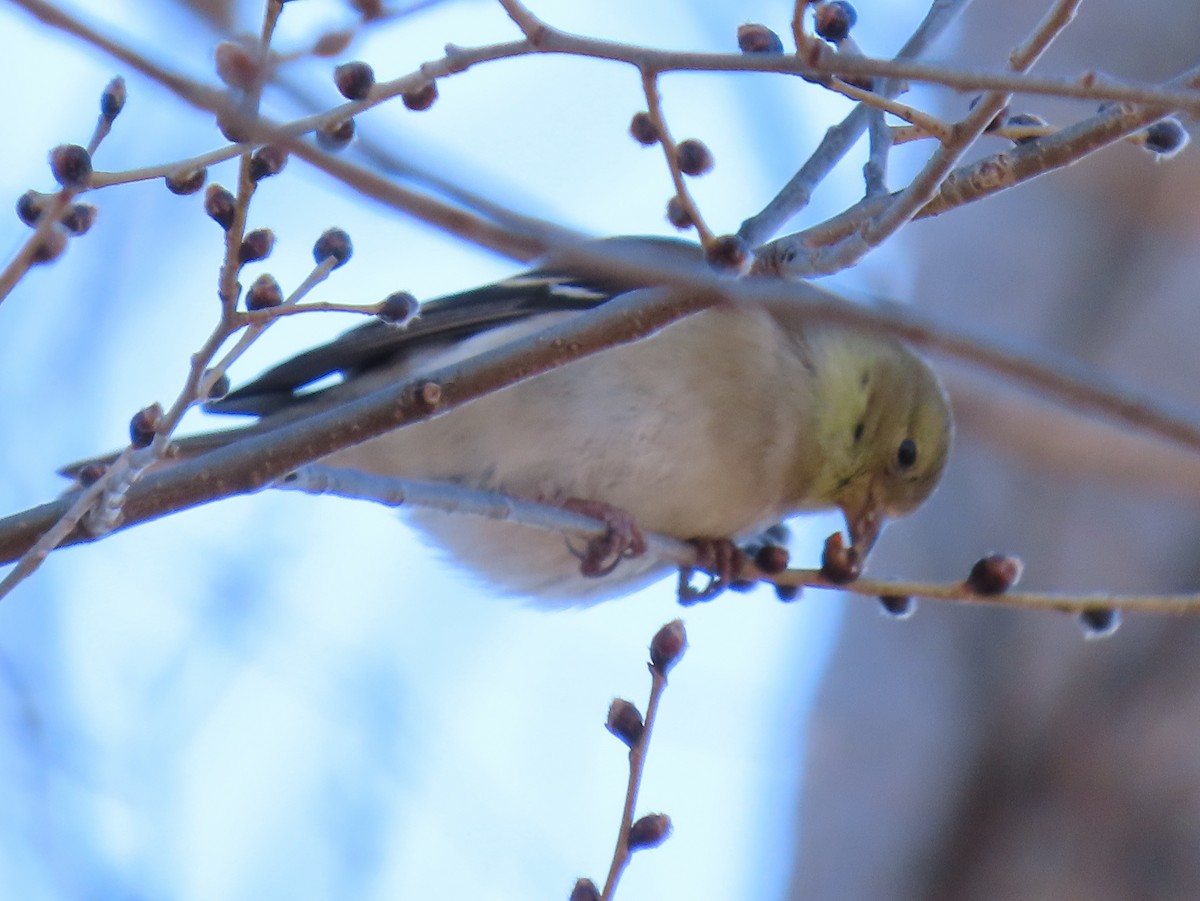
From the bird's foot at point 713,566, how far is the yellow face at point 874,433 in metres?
0.48

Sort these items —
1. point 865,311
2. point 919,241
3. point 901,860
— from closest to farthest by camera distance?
point 865,311, point 901,860, point 919,241

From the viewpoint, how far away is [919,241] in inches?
268

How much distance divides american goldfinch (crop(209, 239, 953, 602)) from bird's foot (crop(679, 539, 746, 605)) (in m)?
0.07

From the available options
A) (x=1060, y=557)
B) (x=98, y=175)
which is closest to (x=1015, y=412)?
(x=1060, y=557)

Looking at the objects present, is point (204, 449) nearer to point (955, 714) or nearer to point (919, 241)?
point (955, 714)

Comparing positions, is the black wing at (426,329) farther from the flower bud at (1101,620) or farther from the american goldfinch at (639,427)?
the flower bud at (1101,620)

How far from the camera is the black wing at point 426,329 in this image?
4316 mm

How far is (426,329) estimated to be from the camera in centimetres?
452

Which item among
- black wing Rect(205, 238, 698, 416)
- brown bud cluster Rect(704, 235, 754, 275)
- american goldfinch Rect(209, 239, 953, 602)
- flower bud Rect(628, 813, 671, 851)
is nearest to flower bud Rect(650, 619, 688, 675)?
flower bud Rect(628, 813, 671, 851)

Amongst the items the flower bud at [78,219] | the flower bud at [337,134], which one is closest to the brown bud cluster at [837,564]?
the flower bud at [337,134]

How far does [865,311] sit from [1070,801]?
163 inches

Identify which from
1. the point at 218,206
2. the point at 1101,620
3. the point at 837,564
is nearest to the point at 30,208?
the point at 218,206

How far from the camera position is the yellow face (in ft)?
15.5

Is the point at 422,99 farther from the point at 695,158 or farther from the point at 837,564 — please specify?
the point at 837,564
